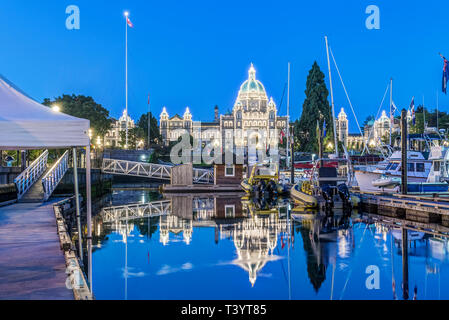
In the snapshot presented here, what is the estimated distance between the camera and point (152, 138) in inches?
4633

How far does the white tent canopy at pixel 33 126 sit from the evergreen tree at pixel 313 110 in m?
79.3

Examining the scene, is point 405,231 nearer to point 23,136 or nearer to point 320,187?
point 320,187

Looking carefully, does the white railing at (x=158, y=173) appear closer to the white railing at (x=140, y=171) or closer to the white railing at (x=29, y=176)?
the white railing at (x=140, y=171)

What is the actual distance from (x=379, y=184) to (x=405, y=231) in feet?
49.8

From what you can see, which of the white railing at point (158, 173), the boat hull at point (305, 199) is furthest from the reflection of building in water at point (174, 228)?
the white railing at point (158, 173)

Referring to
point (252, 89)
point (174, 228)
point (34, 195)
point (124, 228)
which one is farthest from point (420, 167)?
point (252, 89)

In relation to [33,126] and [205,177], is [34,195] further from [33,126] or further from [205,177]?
[205,177]

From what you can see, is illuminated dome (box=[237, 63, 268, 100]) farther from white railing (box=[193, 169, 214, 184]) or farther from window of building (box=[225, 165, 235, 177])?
window of building (box=[225, 165, 235, 177])

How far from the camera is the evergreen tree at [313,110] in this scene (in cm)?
8956

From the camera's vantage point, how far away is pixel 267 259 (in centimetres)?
1361

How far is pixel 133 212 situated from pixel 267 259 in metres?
15.2

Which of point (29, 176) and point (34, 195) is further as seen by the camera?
point (29, 176)

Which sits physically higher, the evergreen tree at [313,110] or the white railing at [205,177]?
the evergreen tree at [313,110]

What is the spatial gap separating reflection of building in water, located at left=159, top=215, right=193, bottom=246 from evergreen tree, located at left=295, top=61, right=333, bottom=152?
6782 cm
